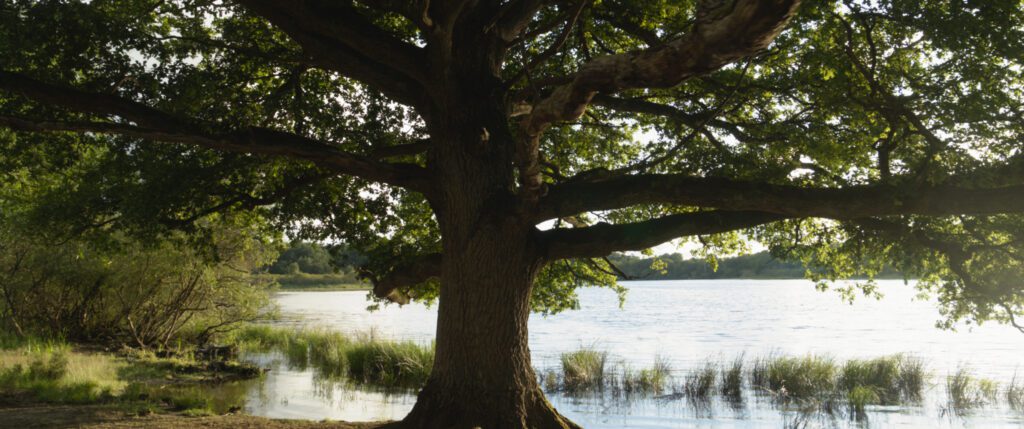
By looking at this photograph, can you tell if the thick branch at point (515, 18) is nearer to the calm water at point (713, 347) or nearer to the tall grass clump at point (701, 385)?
the calm water at point (713, 347)

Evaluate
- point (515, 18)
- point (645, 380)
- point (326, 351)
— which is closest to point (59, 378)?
point (326, 351)

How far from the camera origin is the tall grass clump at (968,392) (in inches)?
618

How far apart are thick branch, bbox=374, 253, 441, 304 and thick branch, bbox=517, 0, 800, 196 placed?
358 cm

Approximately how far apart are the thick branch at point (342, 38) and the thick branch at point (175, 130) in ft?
3.20

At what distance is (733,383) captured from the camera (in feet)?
56.1

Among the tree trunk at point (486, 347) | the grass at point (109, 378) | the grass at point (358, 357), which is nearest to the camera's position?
the tree trunk at point (486, 347)

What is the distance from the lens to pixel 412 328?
113ft

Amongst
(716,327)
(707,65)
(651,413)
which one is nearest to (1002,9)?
(707,65)

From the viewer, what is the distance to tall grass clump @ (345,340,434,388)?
1856 cm

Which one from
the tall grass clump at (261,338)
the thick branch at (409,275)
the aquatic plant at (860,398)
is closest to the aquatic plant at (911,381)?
the aquatic plant at (860,398)

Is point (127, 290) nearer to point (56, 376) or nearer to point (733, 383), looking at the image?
point (56, 376)

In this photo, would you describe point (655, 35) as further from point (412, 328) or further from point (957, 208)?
point (412, 328)

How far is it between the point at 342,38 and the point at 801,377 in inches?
560

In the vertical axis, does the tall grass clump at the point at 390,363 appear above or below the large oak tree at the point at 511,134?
below
